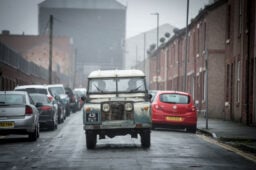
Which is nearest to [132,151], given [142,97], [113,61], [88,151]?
[88,151]

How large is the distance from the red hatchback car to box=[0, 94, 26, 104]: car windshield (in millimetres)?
7429

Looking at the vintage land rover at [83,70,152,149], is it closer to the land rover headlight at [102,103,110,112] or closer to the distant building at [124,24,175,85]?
the land rover headlight at [102,103,110,112]

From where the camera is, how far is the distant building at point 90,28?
137875mm

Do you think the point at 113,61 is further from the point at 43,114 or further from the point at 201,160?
the point at 201,160

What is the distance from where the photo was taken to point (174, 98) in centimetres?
2898

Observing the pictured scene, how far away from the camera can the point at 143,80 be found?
67.8 feet

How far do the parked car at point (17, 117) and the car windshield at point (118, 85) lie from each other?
265cm

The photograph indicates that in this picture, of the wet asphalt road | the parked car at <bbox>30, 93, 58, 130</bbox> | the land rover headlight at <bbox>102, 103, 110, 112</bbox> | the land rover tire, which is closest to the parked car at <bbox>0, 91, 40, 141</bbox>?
the wet asphalt road

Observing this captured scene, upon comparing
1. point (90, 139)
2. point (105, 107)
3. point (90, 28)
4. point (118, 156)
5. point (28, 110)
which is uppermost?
point (90, 28)

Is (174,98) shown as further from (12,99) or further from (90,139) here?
(90,139)

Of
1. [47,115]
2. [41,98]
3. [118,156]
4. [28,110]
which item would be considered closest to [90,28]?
[41,98]

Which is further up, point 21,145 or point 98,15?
point 98,15

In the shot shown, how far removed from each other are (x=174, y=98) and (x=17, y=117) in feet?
28.4

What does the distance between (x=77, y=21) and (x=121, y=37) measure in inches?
358
